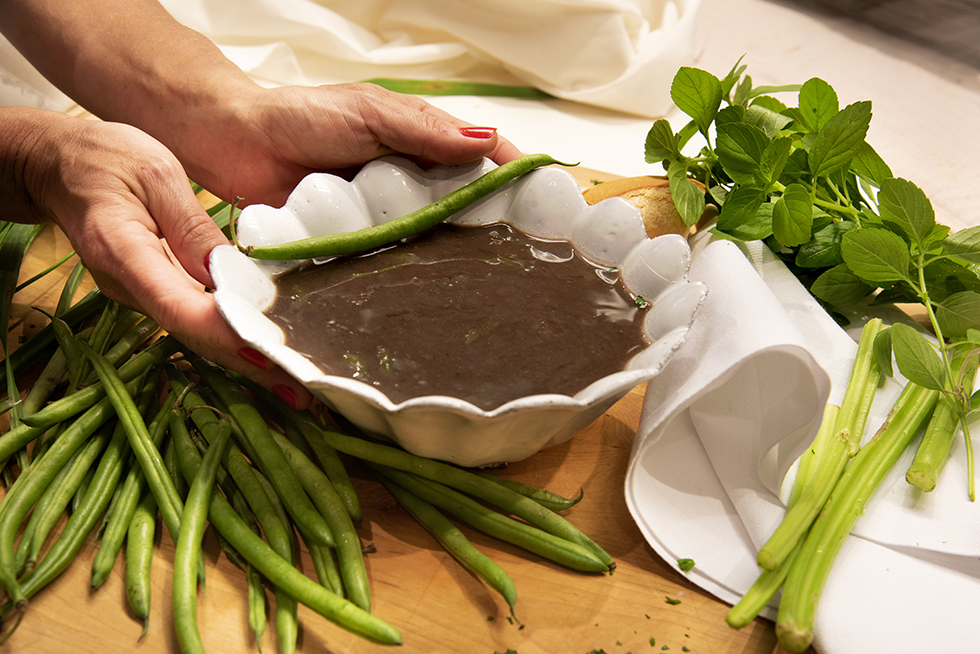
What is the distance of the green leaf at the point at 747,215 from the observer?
2.03 metres

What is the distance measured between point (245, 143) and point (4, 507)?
1268 millimetres

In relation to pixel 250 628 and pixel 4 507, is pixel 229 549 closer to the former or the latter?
pixel 250 628

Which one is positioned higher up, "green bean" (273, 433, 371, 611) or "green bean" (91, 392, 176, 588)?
"green bean" (273, 433, 371, 611)

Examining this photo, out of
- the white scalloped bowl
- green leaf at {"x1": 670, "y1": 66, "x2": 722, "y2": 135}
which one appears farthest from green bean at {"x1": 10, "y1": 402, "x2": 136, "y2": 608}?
green leaf at {"x1": 670, "y1": 66, "x2": 722, "y2": 135}

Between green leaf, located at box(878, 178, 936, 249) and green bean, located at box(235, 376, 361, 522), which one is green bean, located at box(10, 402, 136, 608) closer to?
green bean, located at box(235, 376, 361, 522)

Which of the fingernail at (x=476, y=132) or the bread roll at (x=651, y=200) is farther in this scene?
the bread roll at (x=651, y=200)

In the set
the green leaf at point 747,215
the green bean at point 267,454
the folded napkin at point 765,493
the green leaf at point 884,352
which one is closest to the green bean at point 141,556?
the green bean at point 267,454

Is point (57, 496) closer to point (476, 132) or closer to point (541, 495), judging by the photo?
point (541, 495)

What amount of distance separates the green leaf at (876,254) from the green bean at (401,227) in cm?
86

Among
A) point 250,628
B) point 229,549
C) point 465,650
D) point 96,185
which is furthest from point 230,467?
point 96,185

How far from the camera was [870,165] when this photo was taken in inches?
82.0

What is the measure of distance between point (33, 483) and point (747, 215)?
1.91 meters

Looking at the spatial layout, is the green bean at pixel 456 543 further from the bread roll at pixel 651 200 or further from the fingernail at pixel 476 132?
the bread roll at pixel 651 200

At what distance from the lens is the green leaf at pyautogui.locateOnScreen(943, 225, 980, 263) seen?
1.82 meters
